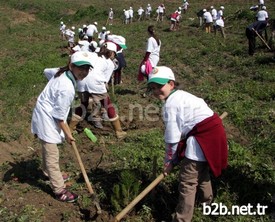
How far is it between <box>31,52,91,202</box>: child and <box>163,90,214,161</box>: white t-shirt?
1.12m

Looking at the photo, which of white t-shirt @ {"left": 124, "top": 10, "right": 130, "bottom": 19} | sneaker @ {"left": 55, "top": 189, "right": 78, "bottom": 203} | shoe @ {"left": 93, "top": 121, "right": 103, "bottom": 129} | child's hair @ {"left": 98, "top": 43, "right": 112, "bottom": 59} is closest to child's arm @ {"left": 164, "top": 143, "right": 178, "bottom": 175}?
sneaker @ {"left": 55, "top": 189, "right": 78, "bottom": 203}

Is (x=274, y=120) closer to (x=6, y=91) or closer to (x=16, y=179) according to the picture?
(x=16, y=179)

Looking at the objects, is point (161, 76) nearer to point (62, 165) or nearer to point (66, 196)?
point (66, 196)

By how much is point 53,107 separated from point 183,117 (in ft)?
5.00

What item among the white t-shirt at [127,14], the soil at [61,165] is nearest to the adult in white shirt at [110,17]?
the white t-shirt at [127,14]

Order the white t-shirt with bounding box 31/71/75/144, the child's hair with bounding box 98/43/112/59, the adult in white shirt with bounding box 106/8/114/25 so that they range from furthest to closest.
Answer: the adult in white shirt with bounding box 106/8/114/25, the child's hair with bounding box 98/43/112/59, the white t-shirt with bounding box 31/71/75/144

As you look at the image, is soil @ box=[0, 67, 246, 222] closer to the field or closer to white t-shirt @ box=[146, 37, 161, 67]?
the field

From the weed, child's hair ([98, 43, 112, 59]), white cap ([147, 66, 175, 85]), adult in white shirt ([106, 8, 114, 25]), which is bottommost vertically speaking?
the weed

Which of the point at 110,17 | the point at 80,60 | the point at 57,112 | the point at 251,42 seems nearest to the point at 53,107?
the point at 57,112

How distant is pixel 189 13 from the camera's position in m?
26.3

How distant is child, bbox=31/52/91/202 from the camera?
12.7ft

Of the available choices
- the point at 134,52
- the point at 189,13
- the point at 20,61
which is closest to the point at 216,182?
the point at 134,52

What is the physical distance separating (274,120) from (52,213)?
165 inches

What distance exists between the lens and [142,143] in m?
5.85
